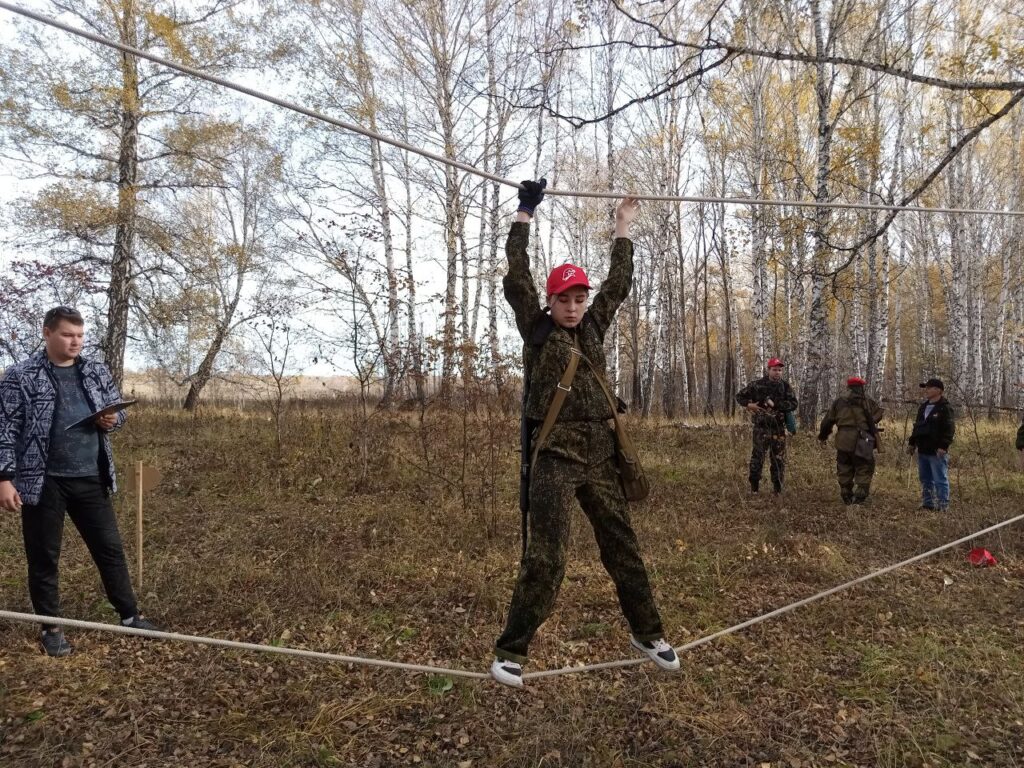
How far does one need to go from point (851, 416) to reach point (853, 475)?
0.80 meters

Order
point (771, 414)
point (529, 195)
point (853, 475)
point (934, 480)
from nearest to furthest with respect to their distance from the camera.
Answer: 1. point (529, 195)
2. point (934, 480)
3. point (853, 475)
4. point (771, 414)

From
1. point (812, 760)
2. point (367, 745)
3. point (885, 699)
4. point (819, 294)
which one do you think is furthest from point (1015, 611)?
Answer: point (819, 294)

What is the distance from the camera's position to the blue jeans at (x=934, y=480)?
7.60 metres

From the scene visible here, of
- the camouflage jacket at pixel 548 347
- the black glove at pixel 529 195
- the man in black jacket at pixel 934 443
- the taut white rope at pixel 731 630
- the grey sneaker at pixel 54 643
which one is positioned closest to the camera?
the camouflage jacket at pixel 548 347

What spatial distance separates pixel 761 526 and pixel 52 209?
1229cm

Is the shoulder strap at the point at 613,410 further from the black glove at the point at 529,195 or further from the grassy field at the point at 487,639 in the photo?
the grassy field at the point at 487,639

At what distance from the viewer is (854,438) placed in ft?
25.5

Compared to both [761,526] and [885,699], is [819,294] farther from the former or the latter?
[885,699]

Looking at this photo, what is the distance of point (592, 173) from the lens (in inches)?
728

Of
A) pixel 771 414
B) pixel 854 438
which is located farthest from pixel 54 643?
pixel 854 438

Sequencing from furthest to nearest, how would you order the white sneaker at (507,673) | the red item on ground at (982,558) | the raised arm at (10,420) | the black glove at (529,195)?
1. the red item on ground at (982,558)
2. the raised arm at (10,420)
3. the black glove at (529,195)
4. the white sneaker at (507,673)

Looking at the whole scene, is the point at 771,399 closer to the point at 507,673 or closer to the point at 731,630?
the point at 731,630

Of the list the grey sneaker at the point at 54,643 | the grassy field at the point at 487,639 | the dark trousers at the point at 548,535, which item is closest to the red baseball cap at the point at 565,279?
the dark trousers at the point at 548,535

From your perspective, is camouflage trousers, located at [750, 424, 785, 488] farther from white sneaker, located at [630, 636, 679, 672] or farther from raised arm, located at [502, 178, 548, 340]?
raised arm, located at [502, 178, 548, 340]
